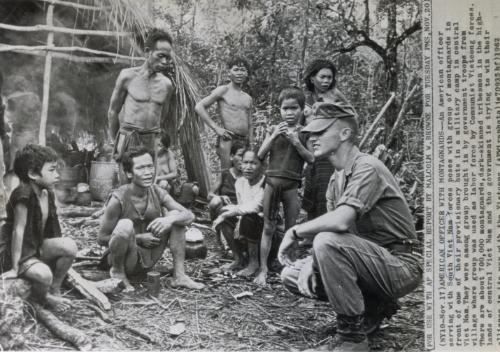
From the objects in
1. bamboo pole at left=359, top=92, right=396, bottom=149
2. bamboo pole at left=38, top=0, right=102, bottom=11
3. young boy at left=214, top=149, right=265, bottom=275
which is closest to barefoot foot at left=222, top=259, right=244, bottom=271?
young boy at left=214, top=149, right=265, bottom=275

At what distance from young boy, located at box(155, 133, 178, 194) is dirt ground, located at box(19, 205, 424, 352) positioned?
596mm

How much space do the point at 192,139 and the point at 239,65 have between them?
1.98ft

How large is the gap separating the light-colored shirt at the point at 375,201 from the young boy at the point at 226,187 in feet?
2.66

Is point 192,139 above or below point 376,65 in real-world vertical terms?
below

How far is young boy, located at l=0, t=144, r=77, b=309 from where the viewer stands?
9.38 feet

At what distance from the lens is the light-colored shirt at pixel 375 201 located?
2.54 m

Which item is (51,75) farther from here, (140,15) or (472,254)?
(472,254)

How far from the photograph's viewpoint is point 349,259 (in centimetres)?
249

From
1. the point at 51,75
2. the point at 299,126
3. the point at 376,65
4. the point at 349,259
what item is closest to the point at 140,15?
the point at 51,75

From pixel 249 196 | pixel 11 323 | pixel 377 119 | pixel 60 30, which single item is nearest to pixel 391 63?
pixel 377 119

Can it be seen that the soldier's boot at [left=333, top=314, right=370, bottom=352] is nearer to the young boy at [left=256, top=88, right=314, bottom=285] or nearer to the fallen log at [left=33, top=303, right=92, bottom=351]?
the young boy at [left=256, top=88, right=314, bottom=285]

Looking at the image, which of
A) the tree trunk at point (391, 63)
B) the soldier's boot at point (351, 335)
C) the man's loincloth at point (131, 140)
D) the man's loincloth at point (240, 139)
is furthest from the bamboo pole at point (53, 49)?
the soldier's boot at point (351, 335)

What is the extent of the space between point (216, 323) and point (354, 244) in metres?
0.94

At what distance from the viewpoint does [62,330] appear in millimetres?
2789
